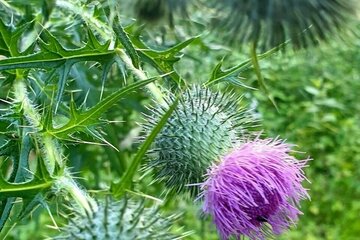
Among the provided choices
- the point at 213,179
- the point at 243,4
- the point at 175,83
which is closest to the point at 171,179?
the point at 213,179

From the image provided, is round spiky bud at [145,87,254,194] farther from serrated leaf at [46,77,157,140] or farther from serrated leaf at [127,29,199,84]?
serrated leaf at [46,77,157,140]

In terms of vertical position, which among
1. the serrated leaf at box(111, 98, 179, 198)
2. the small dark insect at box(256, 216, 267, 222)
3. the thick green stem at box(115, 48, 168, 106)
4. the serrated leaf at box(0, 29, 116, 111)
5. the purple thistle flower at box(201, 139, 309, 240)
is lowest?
the small dark insect at box(256, 216, 267, 222)

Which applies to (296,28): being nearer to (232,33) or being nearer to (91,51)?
(232,33)

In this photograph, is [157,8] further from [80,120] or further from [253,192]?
[253,192]

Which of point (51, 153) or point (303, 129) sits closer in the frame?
point (51, 153)

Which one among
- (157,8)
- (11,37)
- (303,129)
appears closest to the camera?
(157,8)

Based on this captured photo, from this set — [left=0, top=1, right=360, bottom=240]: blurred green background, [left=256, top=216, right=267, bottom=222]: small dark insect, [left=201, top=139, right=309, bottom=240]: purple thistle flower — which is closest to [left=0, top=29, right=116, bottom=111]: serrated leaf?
[left=201, top=139, right=309, bottom=240]: purple thistle flower

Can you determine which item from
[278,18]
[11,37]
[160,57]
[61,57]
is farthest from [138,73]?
[278,18]

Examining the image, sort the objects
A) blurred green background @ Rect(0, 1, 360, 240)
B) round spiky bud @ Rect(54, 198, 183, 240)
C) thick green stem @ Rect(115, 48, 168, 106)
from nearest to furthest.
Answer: round spiky bud @ Rect(54, 198, 183, 240), thick green stem @ Rect(115, 48, 168, 106), blurred green background @ Rect(0, 1, 360, 240)
